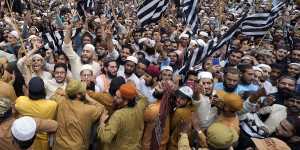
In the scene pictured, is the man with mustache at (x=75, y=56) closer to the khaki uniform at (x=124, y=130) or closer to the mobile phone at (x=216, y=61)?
the khaki uniform at (x=124, y=130)

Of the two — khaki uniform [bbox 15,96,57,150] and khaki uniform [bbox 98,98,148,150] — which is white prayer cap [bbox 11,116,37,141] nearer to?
khaki uniform [bbox 15,96,57,150]

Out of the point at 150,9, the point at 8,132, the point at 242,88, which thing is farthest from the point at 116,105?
the point at 150,9

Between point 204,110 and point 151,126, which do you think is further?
point 151,126

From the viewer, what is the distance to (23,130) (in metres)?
3.41

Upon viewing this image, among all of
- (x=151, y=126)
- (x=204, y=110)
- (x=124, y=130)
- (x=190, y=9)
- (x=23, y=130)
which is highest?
(x=190, y=9)

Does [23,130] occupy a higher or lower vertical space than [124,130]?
higher

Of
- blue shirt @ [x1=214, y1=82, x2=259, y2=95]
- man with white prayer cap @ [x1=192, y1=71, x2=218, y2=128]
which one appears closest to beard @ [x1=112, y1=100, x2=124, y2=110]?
man with white prayer cap @ [x1=192, y1=71, x2=218, y2=128]

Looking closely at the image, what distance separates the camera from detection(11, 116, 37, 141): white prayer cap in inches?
133

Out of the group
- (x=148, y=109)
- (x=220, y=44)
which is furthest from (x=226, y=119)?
(x=220, y=44)

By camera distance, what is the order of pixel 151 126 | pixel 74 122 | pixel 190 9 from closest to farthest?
Result: pixel 74 122, pixel 151 126, pixel 190 9

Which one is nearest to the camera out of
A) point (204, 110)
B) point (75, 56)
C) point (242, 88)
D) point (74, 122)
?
point (74, 122)

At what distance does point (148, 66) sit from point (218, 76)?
1.25 metres

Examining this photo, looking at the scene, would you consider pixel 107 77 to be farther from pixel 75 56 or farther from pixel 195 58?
pixel 195 58

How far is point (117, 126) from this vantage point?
4414 mm
